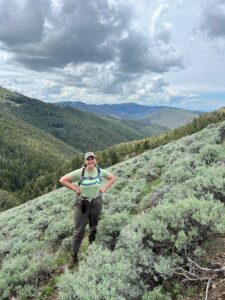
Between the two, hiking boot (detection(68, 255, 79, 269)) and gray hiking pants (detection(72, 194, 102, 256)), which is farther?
gray hiking pants (detection(72, 194, 102, 256))

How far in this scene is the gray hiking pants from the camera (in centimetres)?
923

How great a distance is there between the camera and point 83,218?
9.33 meters

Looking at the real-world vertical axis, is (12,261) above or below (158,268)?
below

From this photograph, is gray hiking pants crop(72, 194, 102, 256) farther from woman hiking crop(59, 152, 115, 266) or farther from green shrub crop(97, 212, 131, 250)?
green shrub crop(97, 212, 131, 250)

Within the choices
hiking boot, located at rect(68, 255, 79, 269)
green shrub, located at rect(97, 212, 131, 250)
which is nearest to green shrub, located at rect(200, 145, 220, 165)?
green shrub, located at rect(97, 212, 131, 250)

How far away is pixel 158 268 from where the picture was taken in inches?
249

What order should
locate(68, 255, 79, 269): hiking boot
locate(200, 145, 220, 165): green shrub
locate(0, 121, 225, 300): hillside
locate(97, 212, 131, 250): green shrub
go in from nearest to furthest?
locate(0, 121, 225, 300): hillside
locate(68, 255, 79, 269): hiking boot
locate(97, 212, 131, 250): green shrub
locate(200, 145, 220, 165): green shrub

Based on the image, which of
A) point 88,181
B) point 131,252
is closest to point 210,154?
point 88,181

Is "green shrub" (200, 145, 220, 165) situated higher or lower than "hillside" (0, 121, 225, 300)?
higher

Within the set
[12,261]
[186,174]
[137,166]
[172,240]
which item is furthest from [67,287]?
[137,166]

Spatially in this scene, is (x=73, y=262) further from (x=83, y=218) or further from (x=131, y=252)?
(x=131, y=252)

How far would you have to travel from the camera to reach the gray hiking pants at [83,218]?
9.23 meters

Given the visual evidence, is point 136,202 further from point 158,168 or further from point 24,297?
point 24,297

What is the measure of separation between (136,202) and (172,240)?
653 cm
